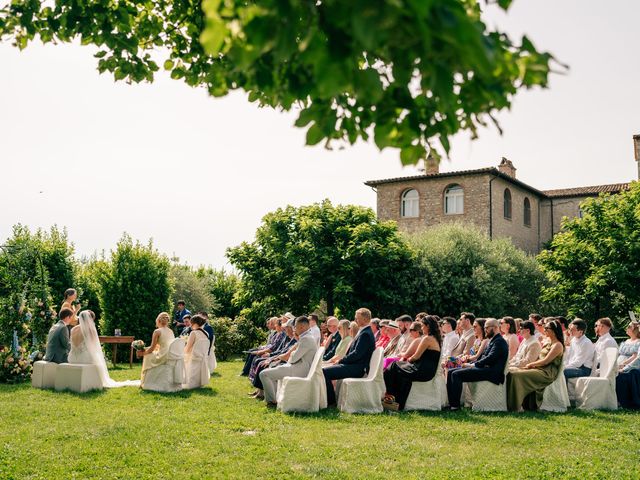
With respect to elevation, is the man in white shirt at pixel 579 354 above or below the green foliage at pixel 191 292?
below

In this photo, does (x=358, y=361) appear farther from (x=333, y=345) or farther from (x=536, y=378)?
(x=536, y=378)

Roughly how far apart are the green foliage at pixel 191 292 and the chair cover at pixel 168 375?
77.4 ft

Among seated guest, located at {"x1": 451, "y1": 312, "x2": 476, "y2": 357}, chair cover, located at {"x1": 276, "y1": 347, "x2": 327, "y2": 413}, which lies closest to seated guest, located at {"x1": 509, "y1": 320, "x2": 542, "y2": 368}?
seated guest, located at {"x1": 451, "y1": 312, "x2": 476, "y2": 357}

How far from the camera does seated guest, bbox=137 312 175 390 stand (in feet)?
47.7

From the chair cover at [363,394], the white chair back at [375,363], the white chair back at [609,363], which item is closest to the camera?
the chair cover at [363,394]

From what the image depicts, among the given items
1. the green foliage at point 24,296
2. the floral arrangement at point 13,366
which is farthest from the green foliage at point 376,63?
the green foliage at point 24,296

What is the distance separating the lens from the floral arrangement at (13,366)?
15805mm

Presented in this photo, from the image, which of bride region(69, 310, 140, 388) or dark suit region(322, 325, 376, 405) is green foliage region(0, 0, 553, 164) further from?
bride region(69, 310, 140, 388)

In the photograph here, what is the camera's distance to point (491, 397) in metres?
12.0

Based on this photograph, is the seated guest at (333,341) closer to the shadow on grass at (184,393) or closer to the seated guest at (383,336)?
the seated guest at (383,336)

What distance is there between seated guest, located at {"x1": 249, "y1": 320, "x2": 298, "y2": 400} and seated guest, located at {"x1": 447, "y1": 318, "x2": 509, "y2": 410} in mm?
3673

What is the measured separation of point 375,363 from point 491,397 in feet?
7.64

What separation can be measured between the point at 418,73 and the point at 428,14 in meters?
0.75

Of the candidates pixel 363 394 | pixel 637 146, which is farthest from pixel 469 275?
pixel 363 394
